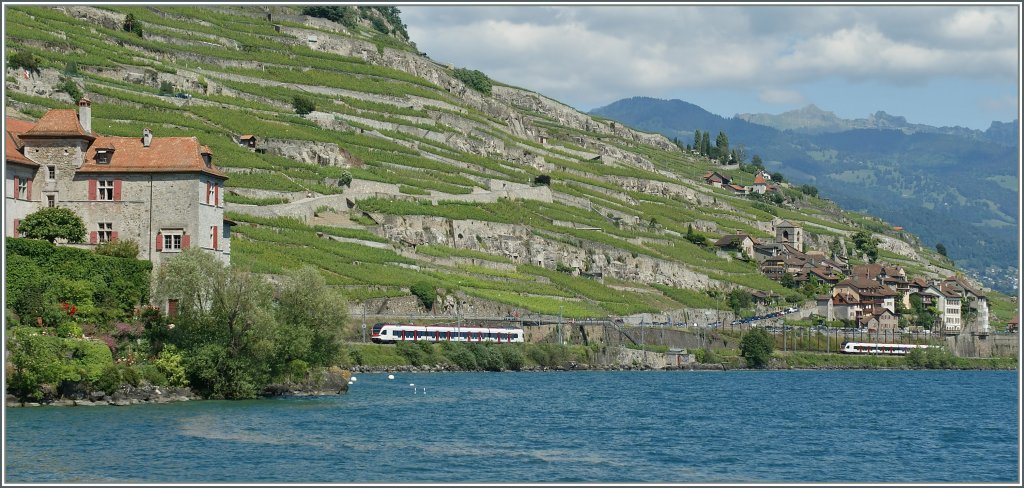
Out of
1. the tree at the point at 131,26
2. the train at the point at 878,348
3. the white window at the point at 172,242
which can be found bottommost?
the train at the point at 878,348

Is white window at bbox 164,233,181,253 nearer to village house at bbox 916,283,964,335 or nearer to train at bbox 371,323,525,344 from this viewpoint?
train at bbox 371,323,525,344

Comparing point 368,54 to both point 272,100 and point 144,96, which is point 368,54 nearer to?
point 272,100

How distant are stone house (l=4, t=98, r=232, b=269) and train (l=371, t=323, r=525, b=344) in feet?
114

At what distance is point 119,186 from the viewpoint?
237 feet

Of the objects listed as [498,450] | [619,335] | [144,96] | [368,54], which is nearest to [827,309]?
[619,335]

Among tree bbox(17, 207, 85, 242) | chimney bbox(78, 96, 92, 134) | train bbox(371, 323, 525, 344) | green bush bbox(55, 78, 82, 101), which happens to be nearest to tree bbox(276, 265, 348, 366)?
tree bbox(17, 207, 85, 242)

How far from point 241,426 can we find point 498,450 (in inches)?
407

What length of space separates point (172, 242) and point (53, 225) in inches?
224

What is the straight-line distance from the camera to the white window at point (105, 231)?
72312mm

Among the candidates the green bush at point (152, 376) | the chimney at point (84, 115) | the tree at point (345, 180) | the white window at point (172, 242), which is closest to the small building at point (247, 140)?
the tree at point (345, 180)

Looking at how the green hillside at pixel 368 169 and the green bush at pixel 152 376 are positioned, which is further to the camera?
the green hillside at pixel 368 169

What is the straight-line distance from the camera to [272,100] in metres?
161

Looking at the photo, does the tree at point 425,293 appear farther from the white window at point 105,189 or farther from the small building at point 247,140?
the white window at point 105,189

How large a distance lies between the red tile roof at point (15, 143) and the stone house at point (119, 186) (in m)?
0.09
